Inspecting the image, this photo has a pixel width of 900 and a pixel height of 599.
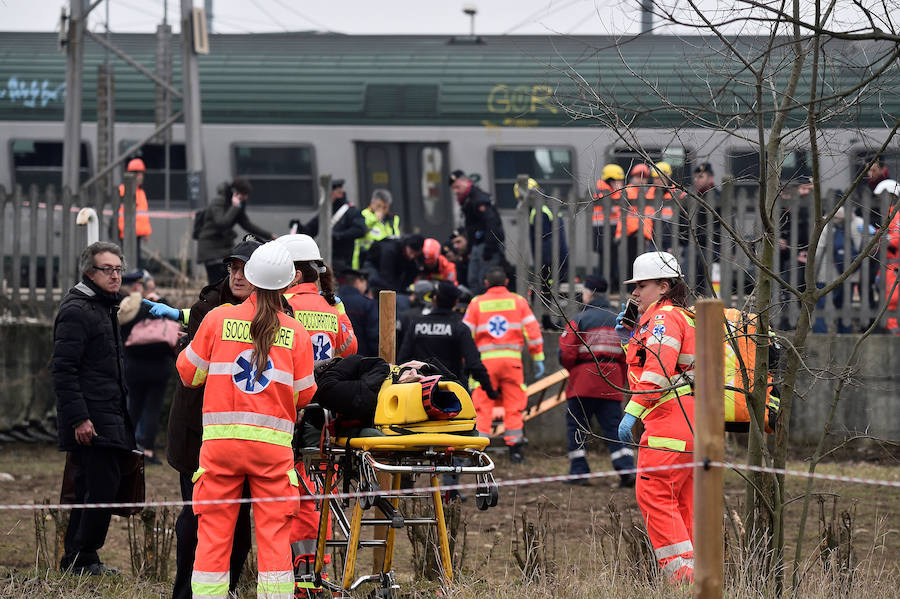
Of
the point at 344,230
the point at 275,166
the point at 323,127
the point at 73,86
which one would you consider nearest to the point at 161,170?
the point at 275,166

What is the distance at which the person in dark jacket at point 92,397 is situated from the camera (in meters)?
7.14

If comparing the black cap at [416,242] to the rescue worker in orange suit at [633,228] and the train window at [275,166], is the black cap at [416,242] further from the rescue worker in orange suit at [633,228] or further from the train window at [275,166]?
the train window at [275,166]

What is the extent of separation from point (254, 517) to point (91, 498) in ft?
6.45

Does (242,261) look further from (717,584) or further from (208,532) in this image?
(717,584)

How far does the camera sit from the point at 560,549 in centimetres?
787

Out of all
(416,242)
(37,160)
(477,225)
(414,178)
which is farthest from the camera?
(37,160)

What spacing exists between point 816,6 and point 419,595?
3205 mm

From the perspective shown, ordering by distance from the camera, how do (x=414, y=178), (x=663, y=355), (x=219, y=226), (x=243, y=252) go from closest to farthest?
(x=243, y=252)
(x=663, y=355)
(x=219, y=226)
(x=414, y=178)

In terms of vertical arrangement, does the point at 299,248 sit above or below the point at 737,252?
below

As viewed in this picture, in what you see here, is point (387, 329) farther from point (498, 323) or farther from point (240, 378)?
point (498, 323)

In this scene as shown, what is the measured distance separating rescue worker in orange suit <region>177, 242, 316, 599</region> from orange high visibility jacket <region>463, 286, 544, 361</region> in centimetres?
593

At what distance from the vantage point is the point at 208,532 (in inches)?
219

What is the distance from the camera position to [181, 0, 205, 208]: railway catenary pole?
52.9 ft

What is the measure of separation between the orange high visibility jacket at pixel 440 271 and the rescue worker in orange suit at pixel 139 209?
2.91m
